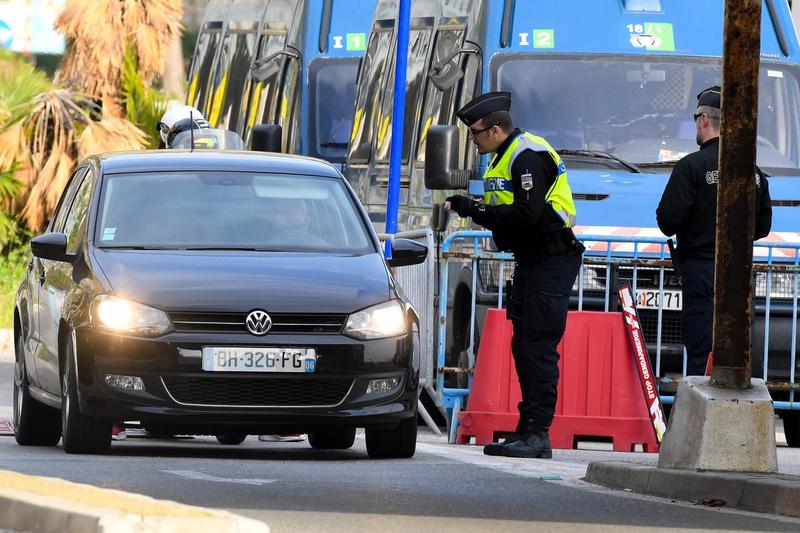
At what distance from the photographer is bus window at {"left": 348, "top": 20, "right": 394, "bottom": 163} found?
18.4m

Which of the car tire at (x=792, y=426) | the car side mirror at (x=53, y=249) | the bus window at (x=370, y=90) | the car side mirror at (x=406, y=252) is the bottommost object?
the car tire at (x=792, y=426)

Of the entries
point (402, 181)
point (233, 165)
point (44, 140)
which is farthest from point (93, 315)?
point (44, 140)

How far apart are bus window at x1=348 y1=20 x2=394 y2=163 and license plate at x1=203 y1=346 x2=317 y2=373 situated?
758cm

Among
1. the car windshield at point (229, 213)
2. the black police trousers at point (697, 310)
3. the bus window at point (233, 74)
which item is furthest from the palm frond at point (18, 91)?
the black police trousers at point (697, 310)

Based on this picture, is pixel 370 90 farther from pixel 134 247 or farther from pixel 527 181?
pixel 134 247

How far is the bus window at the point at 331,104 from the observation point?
20.5 meters

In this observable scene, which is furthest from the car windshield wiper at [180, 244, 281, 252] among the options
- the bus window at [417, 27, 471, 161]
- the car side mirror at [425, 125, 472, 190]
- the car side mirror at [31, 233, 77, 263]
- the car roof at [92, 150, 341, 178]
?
the bus window at [417, 27, 471, 161]

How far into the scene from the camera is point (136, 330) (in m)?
10.6

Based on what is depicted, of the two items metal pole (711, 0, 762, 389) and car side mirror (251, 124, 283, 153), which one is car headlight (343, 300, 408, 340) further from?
car side mirror (251, 124, 283, 153)

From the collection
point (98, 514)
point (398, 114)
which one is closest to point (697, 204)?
point (398, 114)

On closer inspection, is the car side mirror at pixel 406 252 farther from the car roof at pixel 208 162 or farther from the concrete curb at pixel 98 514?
the concrete curb at pixel 98 514

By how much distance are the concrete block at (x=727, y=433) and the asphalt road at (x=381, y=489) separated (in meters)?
0.38

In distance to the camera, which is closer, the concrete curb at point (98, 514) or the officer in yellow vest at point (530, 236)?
the concrete curb at point (98, 514)

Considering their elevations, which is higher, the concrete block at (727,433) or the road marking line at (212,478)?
the concrete block at (727,433)
